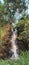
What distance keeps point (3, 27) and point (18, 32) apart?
1.71 ft

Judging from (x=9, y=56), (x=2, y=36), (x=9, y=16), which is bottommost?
(x=9, y=56)

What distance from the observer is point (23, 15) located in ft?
25.4

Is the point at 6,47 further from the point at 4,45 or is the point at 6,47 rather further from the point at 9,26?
the point at 9,26

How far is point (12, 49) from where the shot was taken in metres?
7.52

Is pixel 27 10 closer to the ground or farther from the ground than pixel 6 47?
farther from the ground

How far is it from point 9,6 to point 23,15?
544 millimetres

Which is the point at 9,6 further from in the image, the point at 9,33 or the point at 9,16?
the point at 9,33

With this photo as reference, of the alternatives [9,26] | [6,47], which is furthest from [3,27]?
[6,47]

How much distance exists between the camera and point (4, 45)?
7.11 meters

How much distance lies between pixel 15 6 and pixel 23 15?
0.40m

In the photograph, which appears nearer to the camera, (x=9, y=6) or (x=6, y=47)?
(x=6, y=47)

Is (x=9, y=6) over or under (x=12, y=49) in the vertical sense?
over

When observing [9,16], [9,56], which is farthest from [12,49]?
[9,16]

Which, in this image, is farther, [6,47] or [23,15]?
[23,15]
